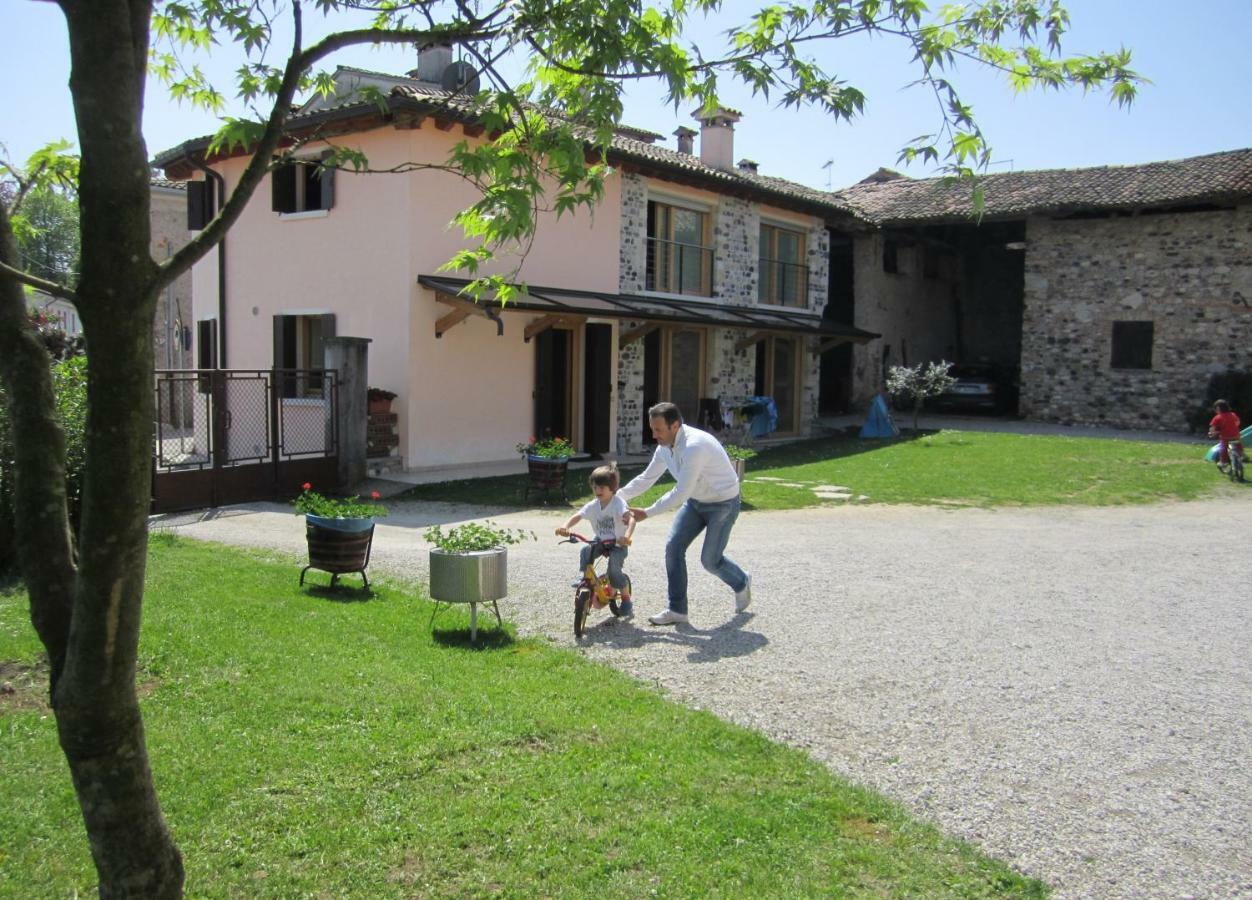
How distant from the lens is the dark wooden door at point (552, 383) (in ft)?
55.7

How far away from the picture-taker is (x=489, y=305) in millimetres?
13438

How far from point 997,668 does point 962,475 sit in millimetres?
10498

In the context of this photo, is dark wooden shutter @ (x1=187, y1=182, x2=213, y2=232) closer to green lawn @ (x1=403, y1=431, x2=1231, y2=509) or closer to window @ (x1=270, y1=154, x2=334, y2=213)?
window @ (x1=270, y1=154, x2=334, y2=213)

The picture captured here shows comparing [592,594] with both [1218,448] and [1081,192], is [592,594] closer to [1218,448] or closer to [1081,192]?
[1218,448]

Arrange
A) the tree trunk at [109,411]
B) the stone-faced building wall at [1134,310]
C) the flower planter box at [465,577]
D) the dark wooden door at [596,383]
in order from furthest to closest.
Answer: the stone-faced building wall at [1134,310] < the dark wooden door at [596,383] < the flower planter box at [465,577] < the tree trunk at [109,411]

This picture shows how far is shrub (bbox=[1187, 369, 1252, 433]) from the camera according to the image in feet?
71.7

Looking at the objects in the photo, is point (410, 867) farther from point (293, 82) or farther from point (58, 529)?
point (293, 82)

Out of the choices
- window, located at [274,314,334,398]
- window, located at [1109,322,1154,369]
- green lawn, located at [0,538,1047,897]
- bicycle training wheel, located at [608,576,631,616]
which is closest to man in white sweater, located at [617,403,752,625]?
bicycle training wheel, located at [608,576,631,616]

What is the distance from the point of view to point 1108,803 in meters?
4.21

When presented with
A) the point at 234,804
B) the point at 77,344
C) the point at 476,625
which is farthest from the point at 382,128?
the point at 234,804

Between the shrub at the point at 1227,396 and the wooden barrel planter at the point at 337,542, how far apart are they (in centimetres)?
2060

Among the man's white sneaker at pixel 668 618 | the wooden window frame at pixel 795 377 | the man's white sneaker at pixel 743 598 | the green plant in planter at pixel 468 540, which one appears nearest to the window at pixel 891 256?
the wooden window frame at pixel 795 377

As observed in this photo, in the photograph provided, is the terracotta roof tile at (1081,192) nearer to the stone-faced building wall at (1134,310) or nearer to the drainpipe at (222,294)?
the stone-faced building wall at (1134,310)

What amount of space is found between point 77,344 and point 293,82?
1933 cm
